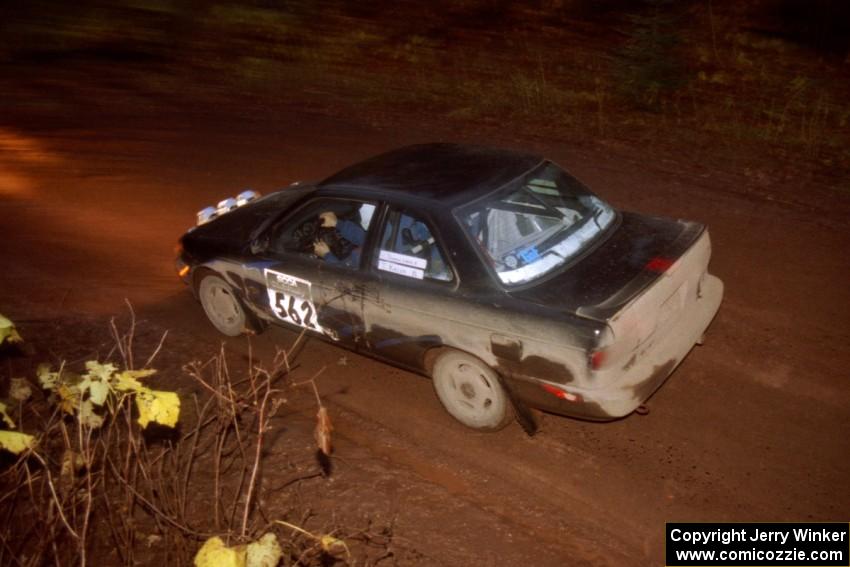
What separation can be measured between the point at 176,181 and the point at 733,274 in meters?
6.97

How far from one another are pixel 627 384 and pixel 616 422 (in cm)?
72

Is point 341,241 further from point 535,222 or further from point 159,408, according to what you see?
point 159,408

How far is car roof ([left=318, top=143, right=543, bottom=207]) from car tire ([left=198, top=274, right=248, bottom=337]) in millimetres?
1421

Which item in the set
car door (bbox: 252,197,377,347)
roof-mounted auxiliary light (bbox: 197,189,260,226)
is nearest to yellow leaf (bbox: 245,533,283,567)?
car door (bbox: 252,197,377,347)

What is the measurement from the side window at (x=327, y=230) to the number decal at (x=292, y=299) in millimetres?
211

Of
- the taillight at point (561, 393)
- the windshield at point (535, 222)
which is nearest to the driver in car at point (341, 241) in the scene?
the windshield at point (535, 222)

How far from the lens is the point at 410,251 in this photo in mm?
4578

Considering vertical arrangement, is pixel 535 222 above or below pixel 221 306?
above

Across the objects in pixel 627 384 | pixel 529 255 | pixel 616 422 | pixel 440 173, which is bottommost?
pixel 616 422

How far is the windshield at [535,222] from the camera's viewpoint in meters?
4.32

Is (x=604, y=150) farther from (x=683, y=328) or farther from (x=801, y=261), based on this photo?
(x=683, y=328)

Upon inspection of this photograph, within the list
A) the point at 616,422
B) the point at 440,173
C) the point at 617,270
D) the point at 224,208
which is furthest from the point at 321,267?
the point at 616,422

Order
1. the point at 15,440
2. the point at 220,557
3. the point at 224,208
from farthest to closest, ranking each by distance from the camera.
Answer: the point at 224,208 → the point at 15,440 → the point at 220,557

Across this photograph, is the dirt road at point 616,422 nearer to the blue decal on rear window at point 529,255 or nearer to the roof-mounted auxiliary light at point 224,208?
the roof-mounted auxiliary light at point 224,208
